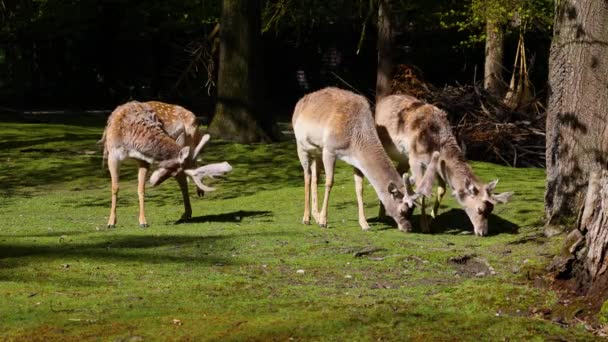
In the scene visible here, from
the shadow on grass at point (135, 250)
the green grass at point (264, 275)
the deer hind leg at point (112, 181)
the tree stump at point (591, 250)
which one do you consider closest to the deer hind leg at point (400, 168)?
the green grass at point (264, 275)

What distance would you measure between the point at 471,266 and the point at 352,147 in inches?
157

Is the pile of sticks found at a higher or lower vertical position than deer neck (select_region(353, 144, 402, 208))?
lower

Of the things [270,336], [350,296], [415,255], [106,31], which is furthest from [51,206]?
[106,31]

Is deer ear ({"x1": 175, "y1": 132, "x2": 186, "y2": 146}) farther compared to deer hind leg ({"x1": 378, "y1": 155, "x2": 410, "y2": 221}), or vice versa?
deer ear ({"x1": 175, "y1": 132, "x2": 186, "y2": 146})

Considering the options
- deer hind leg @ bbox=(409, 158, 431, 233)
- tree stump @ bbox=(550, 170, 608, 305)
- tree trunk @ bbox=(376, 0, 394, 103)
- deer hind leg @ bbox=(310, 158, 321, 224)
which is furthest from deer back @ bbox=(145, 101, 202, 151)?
tree trunk @ bbox=(376, 0, 394, 103)

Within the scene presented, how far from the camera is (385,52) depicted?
2602 cm

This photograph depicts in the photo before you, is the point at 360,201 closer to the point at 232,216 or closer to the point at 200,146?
the point at 200,146

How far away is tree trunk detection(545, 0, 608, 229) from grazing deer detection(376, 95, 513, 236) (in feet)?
7.17

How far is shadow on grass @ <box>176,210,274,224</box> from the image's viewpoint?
1544cm

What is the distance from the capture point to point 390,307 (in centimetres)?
823

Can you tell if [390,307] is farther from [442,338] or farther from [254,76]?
[254,76]

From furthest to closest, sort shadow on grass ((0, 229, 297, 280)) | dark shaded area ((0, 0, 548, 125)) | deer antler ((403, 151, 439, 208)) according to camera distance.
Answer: dark shaded area ((0, 0, 548, 125)) < deer antler ((403, 151, 439, 208)) < shadow on grass ((0, 229, 297, 280))

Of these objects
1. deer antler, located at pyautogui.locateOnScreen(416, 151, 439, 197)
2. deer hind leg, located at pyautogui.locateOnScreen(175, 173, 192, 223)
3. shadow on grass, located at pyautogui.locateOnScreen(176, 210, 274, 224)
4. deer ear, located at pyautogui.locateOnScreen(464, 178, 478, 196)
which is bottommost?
shadow on grass, located at pyautogui.locateOnScreen(176, 210, 274, 224)

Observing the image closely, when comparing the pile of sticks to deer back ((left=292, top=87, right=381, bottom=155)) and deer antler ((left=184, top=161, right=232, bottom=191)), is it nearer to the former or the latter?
deer back ((left=292, top=87, right=381, bottom=155))
